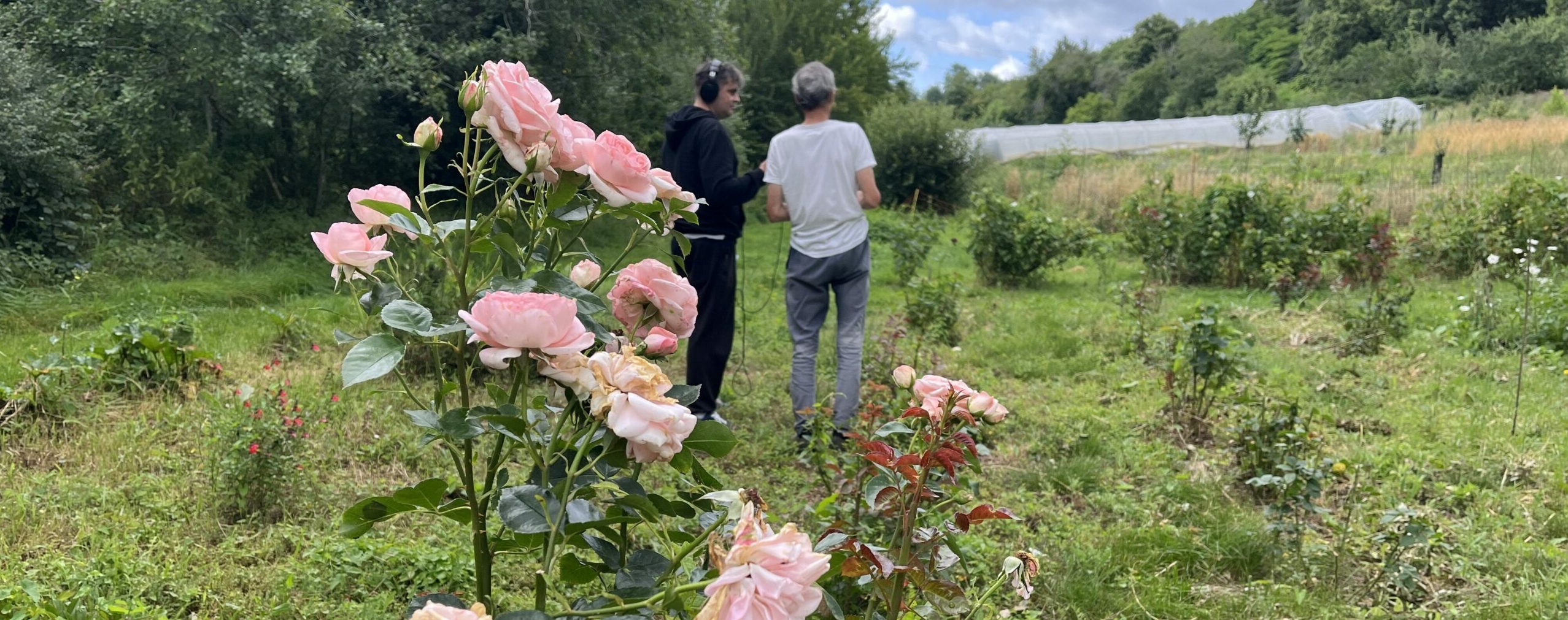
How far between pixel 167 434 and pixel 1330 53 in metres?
42.8

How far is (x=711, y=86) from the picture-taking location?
135 inches

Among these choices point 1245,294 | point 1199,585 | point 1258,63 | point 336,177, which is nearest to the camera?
point 1199,585

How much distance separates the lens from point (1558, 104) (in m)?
19.1

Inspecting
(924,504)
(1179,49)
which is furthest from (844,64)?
(1179,49)

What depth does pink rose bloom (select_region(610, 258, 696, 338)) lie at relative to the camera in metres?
0.98

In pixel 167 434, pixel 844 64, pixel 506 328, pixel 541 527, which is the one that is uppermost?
pixel 844 64

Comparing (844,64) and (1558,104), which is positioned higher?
(844,64)

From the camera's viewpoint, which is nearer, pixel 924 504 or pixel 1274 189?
pixel 924 504

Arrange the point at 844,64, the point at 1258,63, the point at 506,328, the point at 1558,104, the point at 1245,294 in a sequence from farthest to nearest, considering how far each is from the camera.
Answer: the point at 1258,63, the point at 844,64, the point at 1558,104, the point at 1245,294, the point at 506,328

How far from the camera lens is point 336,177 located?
28.7 feet

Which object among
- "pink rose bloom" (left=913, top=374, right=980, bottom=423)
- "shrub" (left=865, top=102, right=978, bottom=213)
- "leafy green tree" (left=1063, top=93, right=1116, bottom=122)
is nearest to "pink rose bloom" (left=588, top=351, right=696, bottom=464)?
"pink rose bloom" (left=913, top=374, right=980, bottom=423)

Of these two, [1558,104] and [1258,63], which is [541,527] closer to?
[1558,104]

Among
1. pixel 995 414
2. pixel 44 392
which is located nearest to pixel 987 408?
pixel 995 414

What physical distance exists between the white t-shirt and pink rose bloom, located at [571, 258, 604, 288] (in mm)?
2294
